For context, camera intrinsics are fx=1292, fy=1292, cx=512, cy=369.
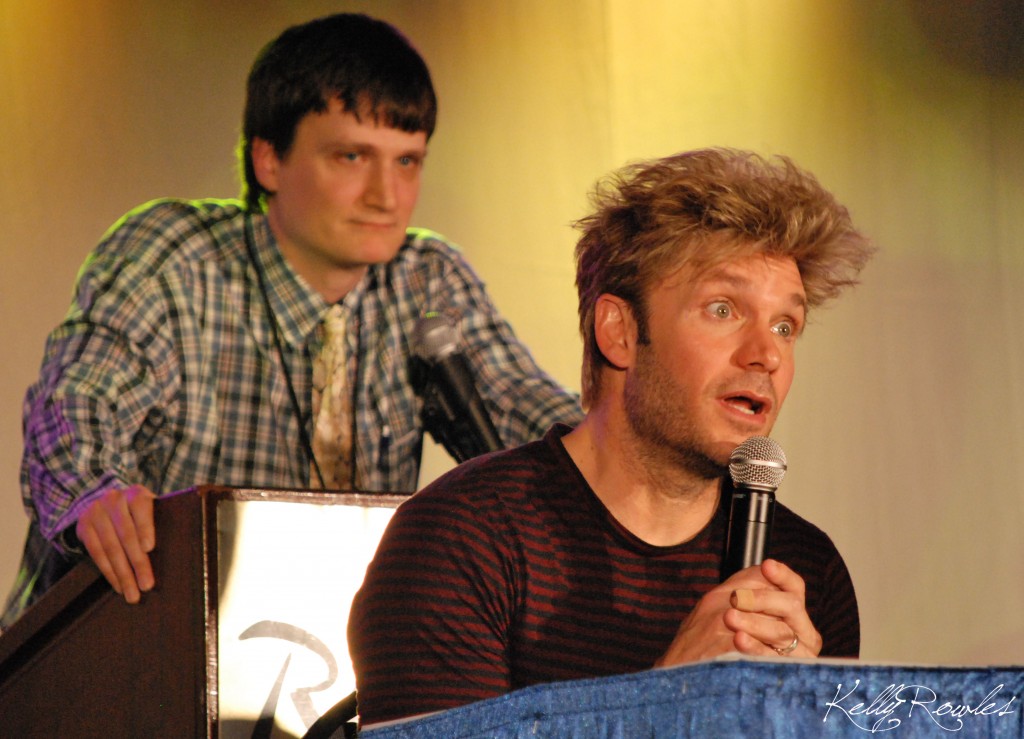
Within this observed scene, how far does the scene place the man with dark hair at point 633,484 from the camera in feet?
5.17

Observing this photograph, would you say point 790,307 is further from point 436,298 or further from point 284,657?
point 436,298

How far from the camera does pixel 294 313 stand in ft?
8.80

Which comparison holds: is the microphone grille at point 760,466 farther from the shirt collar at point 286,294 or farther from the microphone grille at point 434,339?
the shirt collar at point 286,294

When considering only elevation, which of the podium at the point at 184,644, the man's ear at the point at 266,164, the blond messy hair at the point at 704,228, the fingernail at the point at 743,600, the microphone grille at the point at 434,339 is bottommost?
the podium at the point at 184,644

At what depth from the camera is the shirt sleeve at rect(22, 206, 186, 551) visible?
219 centimetres

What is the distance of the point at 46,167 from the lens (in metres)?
2.67

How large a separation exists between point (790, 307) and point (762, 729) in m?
1.06

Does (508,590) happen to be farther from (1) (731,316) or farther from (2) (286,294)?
(2) (286,294)

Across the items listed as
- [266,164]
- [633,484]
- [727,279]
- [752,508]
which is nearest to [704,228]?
[727,279]

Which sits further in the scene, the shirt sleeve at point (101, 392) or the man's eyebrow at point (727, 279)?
the shirt sleeve at point (101, 392)

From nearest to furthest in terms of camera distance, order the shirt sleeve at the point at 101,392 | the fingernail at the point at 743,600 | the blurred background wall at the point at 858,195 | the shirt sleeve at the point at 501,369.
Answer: the fingernail at the point at 743,600 → the shirt sleeve at the point at 101,392 → the shirt sleeve at the point at 501,369 → the blurred background wall at the point at 858,195

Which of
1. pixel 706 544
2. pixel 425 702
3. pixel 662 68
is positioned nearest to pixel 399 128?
pixel 662 68

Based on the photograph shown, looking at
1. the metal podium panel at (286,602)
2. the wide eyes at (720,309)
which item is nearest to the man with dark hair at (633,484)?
the wide eyes at (720,309)

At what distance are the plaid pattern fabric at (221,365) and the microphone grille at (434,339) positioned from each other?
0.34 metres
